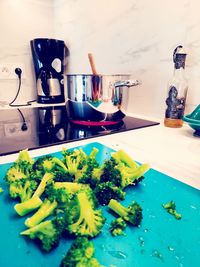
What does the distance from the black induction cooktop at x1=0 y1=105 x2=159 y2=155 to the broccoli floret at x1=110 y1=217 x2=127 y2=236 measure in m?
0.41

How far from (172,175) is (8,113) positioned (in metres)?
1.02

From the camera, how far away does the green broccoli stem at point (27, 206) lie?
1.22 feet

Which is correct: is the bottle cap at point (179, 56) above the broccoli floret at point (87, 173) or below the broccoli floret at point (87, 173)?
above

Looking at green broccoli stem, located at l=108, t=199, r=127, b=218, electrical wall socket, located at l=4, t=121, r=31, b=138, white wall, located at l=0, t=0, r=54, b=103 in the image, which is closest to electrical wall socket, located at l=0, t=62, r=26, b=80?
white wall, located at l=0, t=0, r=54, b=103

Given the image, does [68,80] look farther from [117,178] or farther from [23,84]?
[23,84]

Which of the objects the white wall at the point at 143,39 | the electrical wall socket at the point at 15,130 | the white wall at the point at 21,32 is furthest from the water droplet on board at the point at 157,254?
the white wall at the point at 21,32

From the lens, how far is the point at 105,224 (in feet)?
1.20

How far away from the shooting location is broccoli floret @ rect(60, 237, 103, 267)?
0.27 m

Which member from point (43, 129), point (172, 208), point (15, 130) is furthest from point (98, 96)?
point (172, 208)

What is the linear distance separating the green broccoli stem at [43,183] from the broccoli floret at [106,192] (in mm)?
97

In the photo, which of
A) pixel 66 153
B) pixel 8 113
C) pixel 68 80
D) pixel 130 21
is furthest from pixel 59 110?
pixel 66 153

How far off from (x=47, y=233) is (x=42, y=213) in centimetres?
5

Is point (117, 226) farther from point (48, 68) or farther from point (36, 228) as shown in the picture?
point (48, 68)

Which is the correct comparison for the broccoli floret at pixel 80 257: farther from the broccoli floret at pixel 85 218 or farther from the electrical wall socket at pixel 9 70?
the electrical wall socket at pixel 9 70
